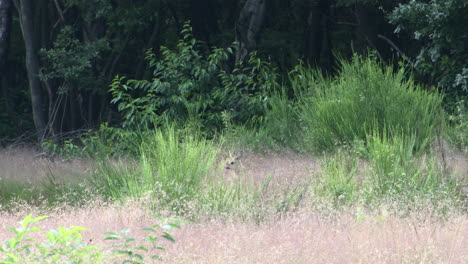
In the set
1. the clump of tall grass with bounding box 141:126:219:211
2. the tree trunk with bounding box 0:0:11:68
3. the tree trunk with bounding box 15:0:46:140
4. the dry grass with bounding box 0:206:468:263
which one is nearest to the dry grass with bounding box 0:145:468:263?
the dry grass with bounding box 0:206:468:263

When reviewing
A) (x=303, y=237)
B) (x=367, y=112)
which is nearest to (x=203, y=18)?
(x=367, y=112)

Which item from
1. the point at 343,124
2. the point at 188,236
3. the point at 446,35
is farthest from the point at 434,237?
the point at 446,35

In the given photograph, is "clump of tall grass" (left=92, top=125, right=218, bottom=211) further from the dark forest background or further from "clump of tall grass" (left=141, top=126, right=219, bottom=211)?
the dark forest background

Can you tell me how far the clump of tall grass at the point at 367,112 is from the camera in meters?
8.62

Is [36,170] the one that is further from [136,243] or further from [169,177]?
[136,243]

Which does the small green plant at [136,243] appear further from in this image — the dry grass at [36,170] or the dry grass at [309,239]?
the dry grass at [36,170]

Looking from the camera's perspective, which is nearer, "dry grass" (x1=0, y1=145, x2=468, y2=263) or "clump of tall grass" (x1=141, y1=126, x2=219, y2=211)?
"dry grass" (x1=0, y1=145, x2=468, y2=263)

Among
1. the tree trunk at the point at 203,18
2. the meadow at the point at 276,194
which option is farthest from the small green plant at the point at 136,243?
the tree trunk at the point at 203,18

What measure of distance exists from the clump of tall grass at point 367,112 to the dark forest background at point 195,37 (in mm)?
1090

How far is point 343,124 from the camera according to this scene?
346 inches

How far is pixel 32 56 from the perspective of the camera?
48.0ft

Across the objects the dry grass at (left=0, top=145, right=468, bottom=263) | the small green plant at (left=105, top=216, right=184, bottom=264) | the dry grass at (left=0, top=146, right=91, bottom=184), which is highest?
the small green plant at (left=105, top=216, right=184, bottom=264)

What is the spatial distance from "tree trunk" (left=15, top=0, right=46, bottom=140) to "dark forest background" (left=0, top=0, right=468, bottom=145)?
23 millimetres

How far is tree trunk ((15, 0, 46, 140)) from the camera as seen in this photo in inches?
562
